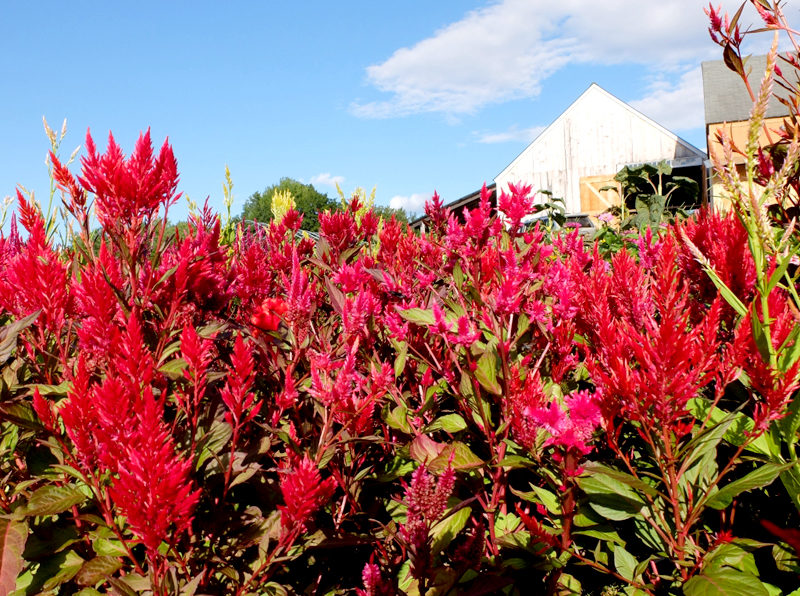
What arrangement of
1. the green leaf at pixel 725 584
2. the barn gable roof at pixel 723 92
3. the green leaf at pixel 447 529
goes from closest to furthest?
the green leaf at pixel 725 584 → the green leaf at pixel 447 529 → the barn gable roof at pixel 723 92

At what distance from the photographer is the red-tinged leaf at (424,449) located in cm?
155

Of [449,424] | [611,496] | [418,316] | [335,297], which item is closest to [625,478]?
[611,496]

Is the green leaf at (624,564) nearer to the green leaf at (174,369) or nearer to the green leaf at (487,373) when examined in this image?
the green leaf at (487,373)

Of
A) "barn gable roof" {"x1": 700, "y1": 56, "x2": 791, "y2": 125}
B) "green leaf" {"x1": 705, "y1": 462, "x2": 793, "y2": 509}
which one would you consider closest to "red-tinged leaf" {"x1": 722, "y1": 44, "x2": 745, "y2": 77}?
"green leaf" {"x1": 705, "y1": 462, "x2": 793, "y2": 509}

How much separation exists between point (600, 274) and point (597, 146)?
101 ft

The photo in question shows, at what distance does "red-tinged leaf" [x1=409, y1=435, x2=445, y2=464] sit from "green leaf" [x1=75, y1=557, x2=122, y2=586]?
0.74 metres

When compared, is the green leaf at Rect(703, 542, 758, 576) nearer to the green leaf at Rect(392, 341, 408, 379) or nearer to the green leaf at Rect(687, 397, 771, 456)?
the green leaf at Rect(687, 397, 771, 456)

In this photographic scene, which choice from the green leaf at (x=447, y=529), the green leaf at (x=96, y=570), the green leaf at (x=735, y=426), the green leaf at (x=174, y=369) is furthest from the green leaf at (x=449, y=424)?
the green leaf at (x=96, y=570)

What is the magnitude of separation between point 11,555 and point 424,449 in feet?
3.16

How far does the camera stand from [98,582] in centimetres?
123

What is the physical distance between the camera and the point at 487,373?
150 centimetres

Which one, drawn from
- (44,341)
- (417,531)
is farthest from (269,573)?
(44,341)

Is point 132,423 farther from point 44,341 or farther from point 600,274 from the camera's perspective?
point 600,274

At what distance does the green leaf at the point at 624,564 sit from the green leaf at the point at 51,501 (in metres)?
1.27
